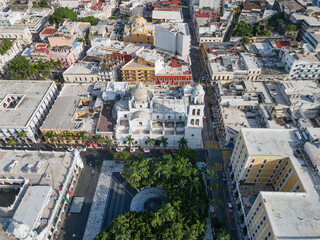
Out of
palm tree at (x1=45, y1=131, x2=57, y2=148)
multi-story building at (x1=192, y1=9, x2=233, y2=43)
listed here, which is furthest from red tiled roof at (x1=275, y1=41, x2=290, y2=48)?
→ palm tree at (x1=45, y1=131, x2=57, y2=148)

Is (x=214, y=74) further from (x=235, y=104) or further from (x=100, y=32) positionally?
(x=100, y=32)

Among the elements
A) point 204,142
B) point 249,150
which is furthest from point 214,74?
point 249,150

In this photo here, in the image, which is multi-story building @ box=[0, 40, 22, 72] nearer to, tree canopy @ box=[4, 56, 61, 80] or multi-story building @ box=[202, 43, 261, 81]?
tree canopy @ box=[4, 56, 61, 80]

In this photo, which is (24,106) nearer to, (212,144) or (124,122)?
(124,122)

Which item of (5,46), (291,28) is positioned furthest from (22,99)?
(291,28)

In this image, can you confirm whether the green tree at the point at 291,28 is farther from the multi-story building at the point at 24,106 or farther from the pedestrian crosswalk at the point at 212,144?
the multi-story building at the point at 24,106

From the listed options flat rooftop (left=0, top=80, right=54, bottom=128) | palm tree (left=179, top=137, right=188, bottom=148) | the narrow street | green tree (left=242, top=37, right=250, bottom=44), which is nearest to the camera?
the narrow street
